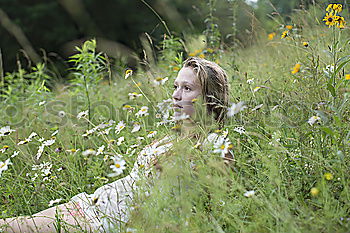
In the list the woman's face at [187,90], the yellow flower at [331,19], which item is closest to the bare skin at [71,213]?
the woman's face at [187,90]

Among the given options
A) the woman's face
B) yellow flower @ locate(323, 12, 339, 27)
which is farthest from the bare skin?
yellow flower @ locate(323, 12, 339, 27)

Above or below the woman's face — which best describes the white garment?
below

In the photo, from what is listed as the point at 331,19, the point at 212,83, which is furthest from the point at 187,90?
the point at 331,19

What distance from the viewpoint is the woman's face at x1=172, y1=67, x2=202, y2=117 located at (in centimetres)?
208

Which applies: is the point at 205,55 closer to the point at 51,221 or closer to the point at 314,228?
the point at 51,221

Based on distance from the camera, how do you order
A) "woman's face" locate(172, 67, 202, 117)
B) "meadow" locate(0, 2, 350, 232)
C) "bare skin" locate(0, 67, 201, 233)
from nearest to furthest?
"meadow" locate(0, 2, 350, 232) < "bare skin" locate(0, 67, 201, 233) < "woman's face" locate(172, 67, 202, 117)

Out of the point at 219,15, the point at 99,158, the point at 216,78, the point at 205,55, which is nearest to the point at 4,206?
the point at 99,158

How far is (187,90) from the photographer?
83.7 inches

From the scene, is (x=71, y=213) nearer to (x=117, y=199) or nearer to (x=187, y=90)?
(x=117, y=199)

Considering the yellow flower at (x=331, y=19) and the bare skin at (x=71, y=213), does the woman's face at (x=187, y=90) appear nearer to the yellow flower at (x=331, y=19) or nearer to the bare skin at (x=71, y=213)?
the bare skin at (x=71, y=213)

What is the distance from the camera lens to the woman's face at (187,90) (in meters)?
2.08

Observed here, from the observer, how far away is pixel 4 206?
2227mm

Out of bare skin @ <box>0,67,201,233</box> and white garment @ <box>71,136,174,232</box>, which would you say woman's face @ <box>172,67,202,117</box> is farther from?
white garment @ <box>71,136,174,232</box>

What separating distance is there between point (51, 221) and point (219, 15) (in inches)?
110
